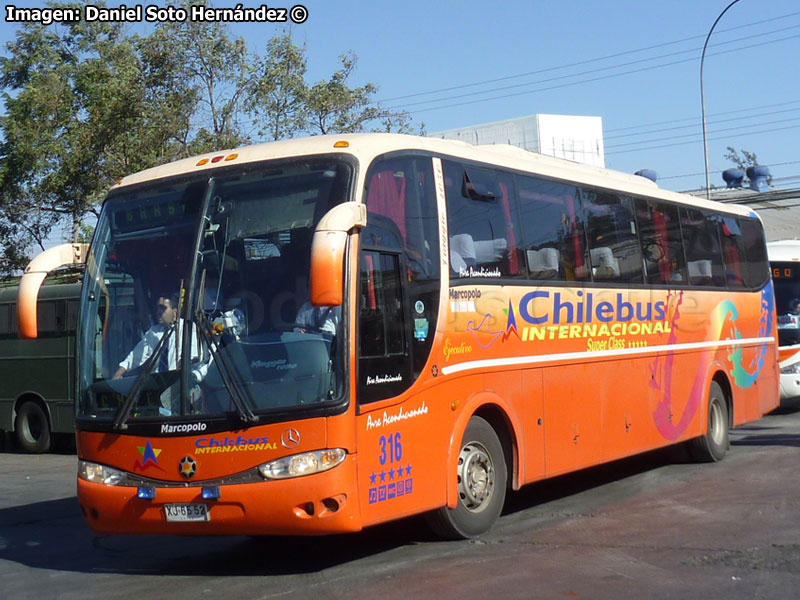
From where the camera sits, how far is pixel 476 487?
8.87 metres

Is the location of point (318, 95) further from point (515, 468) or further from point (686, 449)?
point (515, 468)

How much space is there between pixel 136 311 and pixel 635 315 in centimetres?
585

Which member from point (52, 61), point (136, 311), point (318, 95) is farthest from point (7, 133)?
point (136, 311)

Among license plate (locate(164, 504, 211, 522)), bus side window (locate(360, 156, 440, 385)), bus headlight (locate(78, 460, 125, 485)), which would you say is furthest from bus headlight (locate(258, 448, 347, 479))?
bus headlight (locate(78, 460, 125, 485))

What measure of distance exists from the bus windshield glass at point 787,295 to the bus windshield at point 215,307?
14237mm

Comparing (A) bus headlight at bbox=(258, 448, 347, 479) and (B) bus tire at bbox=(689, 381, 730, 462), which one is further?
(B) bus tire at bbox=(689, 381, 730, 462)

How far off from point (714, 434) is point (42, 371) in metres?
12.8

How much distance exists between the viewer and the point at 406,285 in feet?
26.7

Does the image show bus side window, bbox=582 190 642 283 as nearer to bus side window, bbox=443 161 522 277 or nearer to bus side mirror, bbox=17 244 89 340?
bus side window, bbox=443 161 522 277

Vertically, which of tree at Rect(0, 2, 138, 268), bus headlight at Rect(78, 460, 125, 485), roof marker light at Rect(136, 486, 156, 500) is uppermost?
tree at Rect(0, 2, 138, 268)

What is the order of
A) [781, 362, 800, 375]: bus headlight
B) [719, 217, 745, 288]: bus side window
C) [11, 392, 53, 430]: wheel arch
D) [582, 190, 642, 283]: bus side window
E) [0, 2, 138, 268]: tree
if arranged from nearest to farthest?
[582, 190, 642, 283]: bus side window → [719, 217, 745, 288]: bus side window → [781, 362, 800, 375]: bus headlight → [11, 392, 53, 430]: wheel arch → [0, 2, 138, 268]: tree

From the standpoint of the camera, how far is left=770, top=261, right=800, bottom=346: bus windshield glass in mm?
19797

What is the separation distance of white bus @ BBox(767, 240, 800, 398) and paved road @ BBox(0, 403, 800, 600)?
7.64m

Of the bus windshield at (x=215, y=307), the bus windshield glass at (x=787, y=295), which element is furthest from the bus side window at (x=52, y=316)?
the bus windshield glass at (x=787, y=295)
